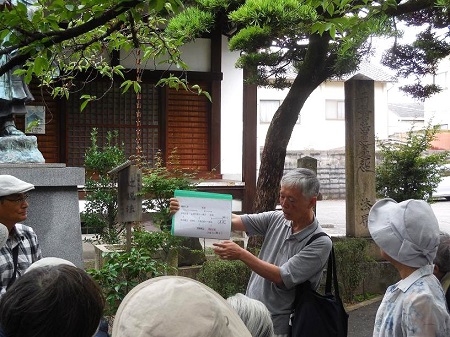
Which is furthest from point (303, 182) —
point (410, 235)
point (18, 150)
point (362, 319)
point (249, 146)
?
point (249, 146)

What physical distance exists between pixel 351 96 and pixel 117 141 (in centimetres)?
574

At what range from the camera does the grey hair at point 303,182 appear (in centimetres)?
293

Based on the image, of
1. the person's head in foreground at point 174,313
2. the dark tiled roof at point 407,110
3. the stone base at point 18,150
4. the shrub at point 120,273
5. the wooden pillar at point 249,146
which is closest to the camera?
the person's head in foreground at point 174,313

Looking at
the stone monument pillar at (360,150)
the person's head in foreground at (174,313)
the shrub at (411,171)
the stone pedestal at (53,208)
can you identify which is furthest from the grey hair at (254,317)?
the shrub at (411,171)

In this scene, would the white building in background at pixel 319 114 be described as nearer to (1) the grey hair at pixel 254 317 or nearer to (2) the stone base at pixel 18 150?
(2) the stone base at pixel 18 150

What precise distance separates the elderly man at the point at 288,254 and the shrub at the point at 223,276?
284cm

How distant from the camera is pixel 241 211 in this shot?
11.6 m

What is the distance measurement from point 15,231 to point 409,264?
2257mm

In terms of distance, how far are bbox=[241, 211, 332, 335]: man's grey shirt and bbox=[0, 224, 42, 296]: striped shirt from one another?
1297 millimetres

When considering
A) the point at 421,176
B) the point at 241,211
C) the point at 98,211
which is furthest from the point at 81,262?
the point at 241,211

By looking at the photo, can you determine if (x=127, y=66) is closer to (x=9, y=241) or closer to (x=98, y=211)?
(x=98, y=211)

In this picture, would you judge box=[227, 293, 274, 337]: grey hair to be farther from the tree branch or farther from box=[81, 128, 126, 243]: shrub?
box=[81, 128, 126, 243]: shrub

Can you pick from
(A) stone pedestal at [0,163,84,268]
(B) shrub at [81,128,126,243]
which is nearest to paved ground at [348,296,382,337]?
(A) stone pedestal at [0,163,84,268]

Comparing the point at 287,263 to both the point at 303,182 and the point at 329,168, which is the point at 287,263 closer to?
the point at 303,182
